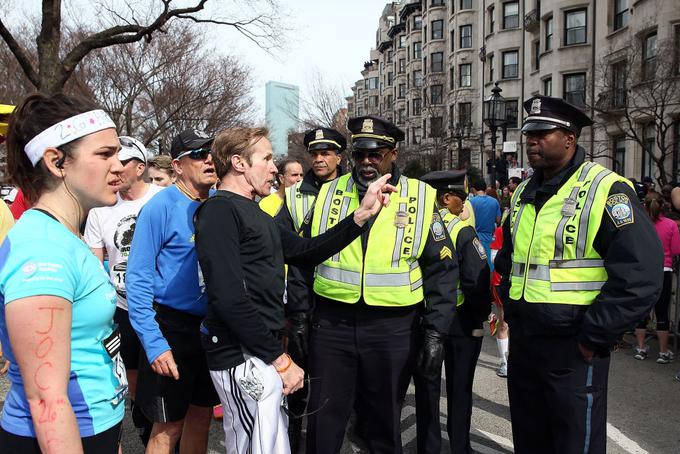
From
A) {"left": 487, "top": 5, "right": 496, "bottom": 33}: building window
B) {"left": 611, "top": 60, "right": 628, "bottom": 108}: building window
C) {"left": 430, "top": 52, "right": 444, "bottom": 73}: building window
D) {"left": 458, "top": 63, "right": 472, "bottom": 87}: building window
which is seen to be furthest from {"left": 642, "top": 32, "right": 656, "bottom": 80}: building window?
{"left": 430, "top": 52, "right": 444, "bottom": 73}: building window

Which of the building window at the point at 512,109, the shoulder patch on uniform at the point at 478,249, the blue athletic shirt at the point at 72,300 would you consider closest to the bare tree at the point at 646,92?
the shoulder patch on uniform at the point at 478,249

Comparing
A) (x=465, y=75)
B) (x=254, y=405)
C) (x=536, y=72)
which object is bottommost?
(x=254, y=405)

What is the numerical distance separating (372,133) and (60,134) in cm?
214

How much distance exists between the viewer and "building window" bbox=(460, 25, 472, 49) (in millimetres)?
45812

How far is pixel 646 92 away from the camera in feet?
57.7

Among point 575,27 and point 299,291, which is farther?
point 575,27

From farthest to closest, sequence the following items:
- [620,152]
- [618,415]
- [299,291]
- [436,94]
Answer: [436,94], [620,152], [618,415], [299,291]

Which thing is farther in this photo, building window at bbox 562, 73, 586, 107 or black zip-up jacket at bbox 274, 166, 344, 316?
building window at bbox 562, 73, 586, 107

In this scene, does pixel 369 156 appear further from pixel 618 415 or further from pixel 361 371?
pixel 618 415

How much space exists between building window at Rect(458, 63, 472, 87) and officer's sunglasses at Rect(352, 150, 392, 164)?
43814mm

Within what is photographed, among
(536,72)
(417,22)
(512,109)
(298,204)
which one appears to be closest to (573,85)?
(536,72)

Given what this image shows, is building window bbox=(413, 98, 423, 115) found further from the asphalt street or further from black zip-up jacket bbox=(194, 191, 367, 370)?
black zip-up jacket bbox=(194, 191, 367, 370)

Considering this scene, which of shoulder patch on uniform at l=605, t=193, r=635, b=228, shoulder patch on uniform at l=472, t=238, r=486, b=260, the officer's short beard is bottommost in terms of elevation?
shoulder patch on uniform at l=472, t=238, r=486, b=260

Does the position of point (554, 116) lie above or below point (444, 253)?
above
